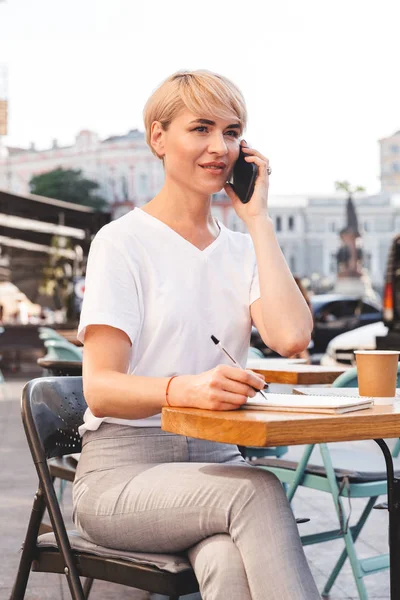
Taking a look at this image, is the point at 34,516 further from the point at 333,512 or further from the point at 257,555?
the point at 333,512

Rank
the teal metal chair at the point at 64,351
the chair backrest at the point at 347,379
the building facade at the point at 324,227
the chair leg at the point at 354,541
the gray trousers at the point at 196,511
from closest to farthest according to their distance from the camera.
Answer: the gray trousers at the point at 196,511 → the chair backrest at the point at 347,379 → the chair leg at the point at 354,541 → the teal metal chair at the point at 64,351 → the building facade at the point at 324,227

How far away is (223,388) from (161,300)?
0.46 metres

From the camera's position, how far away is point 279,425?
1783 millimetres

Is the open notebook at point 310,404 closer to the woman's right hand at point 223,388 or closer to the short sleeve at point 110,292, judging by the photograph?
the woman's right hand at point 223,388

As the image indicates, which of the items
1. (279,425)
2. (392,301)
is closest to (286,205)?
(392,301)

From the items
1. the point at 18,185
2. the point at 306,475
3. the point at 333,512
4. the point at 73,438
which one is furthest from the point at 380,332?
the point at 18,185

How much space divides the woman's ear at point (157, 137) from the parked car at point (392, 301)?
792 centimetres

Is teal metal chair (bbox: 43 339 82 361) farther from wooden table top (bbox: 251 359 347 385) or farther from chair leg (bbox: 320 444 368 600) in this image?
chair leg (bbox: 320 444 368 600)

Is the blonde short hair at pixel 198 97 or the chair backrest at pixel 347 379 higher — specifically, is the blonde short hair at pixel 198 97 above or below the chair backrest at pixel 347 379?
above

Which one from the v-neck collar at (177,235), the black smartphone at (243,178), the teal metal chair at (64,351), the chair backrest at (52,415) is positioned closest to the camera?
the chair backrest at (52,415)

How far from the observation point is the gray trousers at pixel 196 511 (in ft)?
6.20

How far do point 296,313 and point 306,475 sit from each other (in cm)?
119

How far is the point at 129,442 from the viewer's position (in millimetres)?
2264

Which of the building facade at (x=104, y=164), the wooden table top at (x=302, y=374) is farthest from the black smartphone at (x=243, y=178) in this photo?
the building facade at (x=104, y=164)
